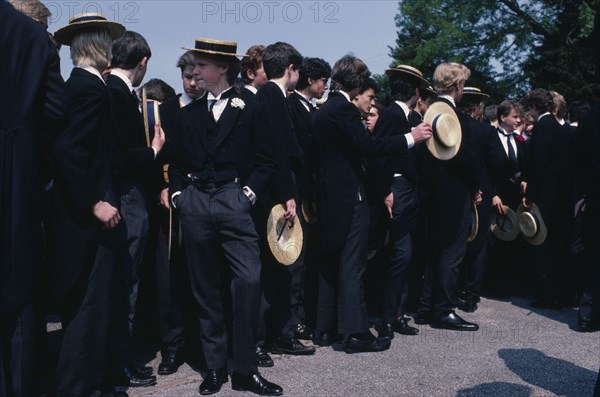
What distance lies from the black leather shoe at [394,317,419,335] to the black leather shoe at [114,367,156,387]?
2.35 meters

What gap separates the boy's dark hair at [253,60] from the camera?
5.91 metres

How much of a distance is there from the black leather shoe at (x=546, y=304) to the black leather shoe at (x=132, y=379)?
4496 mm

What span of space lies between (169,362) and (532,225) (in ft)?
14.0

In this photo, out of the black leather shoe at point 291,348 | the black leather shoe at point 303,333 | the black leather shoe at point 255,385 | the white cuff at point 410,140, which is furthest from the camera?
the black leather shoe at point 303,333

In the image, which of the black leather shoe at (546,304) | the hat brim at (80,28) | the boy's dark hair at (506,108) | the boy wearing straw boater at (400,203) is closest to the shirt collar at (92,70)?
the hat brim at (80,28)

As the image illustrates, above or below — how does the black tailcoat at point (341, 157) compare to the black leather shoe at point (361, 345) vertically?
above

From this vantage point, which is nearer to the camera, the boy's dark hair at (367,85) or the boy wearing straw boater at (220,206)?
the boy wearing straw boater at (220,206)

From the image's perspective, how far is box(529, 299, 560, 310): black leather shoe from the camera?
7238 mm

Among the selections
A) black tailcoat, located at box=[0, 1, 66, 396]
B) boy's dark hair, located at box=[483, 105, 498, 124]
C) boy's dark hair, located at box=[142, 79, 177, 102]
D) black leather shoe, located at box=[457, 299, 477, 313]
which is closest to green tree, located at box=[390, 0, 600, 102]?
boy's dark hair, located at box=[483, 105, 498, 124]

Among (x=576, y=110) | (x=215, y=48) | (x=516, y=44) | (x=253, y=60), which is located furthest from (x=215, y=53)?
(x=516, y=44)

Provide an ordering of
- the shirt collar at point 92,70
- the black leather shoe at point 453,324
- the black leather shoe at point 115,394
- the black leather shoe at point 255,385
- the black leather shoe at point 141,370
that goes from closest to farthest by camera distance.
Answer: the shirt collar at point 92,70 < the black leather shoe at point 115,394 < the black leather shoe at point 255,385 < the black leather shoe at point 141,370 < the black leather shoe at point 453,324

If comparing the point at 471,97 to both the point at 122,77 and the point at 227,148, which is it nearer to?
the point at 227,148

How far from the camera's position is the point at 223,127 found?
14.4ft

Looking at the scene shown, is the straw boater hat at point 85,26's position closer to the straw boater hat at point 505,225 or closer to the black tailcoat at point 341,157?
the black tailcoat at point 341,157
